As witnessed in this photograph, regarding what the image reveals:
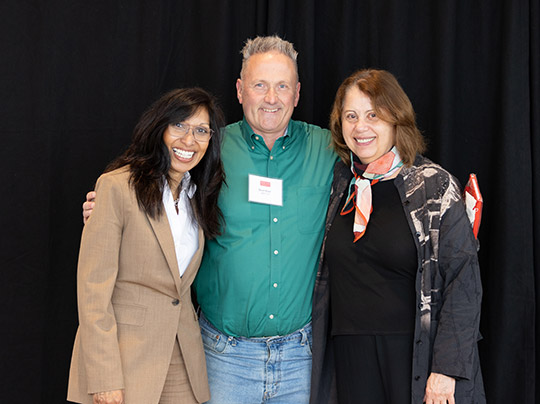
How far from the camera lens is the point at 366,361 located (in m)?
2.09

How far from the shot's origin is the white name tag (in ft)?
7.46

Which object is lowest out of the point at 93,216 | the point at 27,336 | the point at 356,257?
the point at 27,336

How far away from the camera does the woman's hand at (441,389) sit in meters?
1.95

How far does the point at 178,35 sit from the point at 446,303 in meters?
1.88

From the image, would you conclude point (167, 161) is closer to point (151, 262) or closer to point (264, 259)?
point (151, 262)

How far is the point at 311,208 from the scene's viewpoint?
7.61 ft

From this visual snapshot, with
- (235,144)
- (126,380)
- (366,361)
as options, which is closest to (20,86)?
(235,144)

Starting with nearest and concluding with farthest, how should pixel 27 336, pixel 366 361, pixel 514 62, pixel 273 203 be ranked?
pixel 366 361
pixel 273 203
pixel 514 62
pixel 27 336

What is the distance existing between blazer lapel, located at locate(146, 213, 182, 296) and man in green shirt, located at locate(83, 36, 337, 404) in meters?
0.31

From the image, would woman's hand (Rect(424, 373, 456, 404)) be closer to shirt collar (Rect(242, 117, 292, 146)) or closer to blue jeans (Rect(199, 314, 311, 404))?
blue jeans (Rect(199, 314, 311, 404))

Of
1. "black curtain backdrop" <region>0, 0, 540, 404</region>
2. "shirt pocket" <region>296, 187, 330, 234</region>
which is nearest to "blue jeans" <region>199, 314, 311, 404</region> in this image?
Answer: "shirt pocket" <region>296, 187, 330, 234</region>

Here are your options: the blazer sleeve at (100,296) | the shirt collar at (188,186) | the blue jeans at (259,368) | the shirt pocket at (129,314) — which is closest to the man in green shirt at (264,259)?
the blue jeans at (259,368)

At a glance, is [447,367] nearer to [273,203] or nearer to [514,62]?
[273,203]

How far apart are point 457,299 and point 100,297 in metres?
1.23
